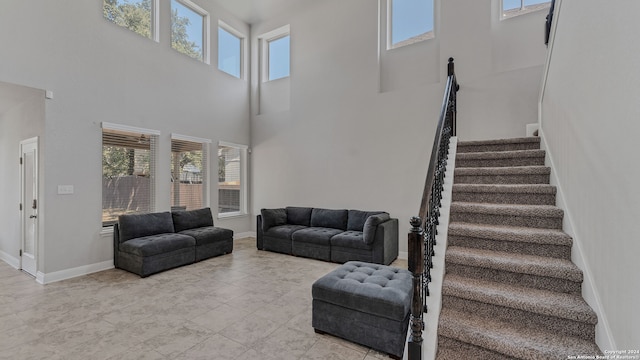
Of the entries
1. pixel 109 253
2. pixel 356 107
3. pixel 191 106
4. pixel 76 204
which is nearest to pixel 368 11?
pixel 356 107

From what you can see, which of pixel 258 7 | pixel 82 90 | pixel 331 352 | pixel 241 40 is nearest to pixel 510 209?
pixel 331 352

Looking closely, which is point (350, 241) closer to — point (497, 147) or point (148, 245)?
point (497, 147)

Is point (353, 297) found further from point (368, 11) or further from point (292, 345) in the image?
point (368, 11)

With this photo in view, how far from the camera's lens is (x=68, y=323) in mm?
2688

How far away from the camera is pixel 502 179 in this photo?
293cm

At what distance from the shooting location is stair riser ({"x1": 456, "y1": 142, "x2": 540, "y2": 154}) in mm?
3287

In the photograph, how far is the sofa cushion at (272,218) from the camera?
548 centimetres

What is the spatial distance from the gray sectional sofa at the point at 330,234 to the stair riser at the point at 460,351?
2.50 m

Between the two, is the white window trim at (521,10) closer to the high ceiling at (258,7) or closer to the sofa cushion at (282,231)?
the high ceiling at (258,7)

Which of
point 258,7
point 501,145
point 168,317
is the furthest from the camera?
point 258,7

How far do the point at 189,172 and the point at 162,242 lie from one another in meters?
2.09

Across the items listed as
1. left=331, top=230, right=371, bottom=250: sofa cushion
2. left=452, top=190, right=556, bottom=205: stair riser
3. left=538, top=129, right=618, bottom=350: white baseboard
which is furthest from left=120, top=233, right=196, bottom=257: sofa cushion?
left=538, top=129, right=618, bottom=350: white baseboard

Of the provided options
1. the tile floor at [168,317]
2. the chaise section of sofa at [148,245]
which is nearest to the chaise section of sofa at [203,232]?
the chaise section of sofa at [148,245]

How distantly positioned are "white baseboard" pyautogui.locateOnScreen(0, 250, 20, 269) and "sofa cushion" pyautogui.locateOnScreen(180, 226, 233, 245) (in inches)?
97.4
